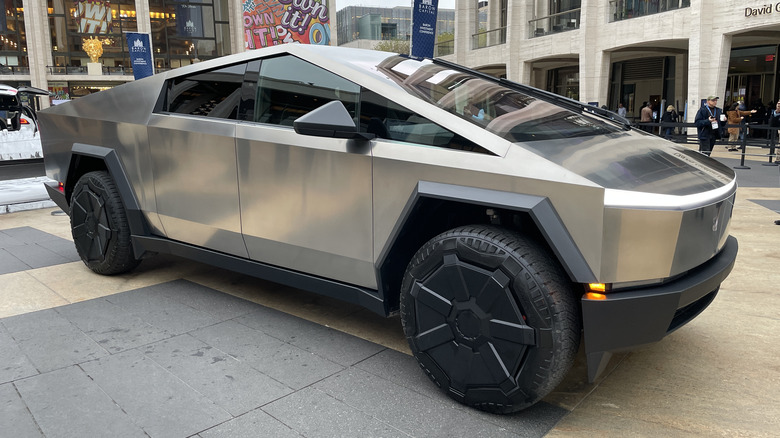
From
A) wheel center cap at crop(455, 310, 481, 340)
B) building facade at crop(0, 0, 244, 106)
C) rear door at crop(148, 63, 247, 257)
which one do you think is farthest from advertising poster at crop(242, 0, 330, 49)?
building facade at crop(0, 0, 244, 106)

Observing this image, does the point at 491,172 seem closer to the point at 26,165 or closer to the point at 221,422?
the point at 221,422

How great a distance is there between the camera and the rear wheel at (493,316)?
2.27 m

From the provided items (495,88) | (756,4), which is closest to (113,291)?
(495,88)

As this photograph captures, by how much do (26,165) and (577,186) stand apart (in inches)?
600

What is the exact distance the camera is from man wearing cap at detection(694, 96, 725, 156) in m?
14.4

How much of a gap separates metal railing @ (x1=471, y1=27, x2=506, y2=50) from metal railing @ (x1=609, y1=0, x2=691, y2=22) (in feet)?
33.3

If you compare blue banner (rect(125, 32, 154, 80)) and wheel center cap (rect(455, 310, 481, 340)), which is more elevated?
blue banner (rect(125, 32, 154, 80))

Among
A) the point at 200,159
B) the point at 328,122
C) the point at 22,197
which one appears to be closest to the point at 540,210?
the point at 328,122

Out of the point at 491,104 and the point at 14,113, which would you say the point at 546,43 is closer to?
the point at 14,113

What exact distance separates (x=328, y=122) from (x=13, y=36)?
6215 centimetres

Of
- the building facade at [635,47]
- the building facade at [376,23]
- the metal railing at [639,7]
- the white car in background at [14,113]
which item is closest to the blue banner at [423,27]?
the white car in background at [14,113]

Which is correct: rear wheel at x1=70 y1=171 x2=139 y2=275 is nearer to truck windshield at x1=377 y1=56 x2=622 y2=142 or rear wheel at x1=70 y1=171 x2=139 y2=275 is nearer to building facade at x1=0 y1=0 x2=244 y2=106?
truck windshield at x1=377 y1=56 x2=622 y2=142

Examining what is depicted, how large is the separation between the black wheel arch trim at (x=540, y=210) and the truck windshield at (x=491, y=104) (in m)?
0.30

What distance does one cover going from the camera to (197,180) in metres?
3.66
